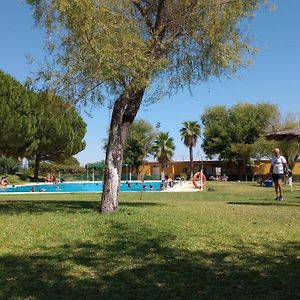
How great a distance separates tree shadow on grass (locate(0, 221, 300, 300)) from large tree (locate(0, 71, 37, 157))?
34.6 m

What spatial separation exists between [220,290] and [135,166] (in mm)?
62963

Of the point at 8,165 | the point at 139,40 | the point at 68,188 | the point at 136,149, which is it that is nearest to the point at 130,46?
the point at 139,40

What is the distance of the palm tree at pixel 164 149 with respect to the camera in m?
61.8

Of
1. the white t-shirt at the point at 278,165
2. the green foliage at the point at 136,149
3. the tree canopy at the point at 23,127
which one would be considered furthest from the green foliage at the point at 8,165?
the white t-shirt at the point at 278,165

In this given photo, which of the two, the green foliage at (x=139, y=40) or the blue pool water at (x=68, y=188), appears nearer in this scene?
the green foliage at (x=139, y=40)

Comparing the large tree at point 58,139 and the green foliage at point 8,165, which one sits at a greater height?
the large tree at point 58,139

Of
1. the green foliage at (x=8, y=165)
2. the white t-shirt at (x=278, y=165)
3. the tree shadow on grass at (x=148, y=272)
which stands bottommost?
the tree shadow on grass at (x=148, y=272)

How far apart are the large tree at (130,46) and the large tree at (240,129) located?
47.5m

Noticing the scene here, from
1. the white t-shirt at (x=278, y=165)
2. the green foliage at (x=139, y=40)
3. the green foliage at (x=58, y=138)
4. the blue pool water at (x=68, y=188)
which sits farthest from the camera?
the green foliage at (x=58, y=138)

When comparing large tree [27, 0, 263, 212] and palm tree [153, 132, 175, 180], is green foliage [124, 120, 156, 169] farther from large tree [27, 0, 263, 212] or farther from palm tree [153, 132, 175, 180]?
large tree [27, 0, 263, 212]

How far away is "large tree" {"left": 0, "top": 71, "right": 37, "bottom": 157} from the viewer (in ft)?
130

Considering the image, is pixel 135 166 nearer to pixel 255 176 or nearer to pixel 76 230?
pixel 255 176

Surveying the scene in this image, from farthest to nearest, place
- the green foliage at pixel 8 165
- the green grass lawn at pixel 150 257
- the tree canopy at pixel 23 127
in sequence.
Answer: the green foliage at pixel 8 165
the tree canopy at pixel 23 127
the green grass lawn at pixel 150 257

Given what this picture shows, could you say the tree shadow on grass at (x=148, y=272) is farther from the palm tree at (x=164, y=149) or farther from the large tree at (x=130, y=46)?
the palm tree at (x=164, y=149)
